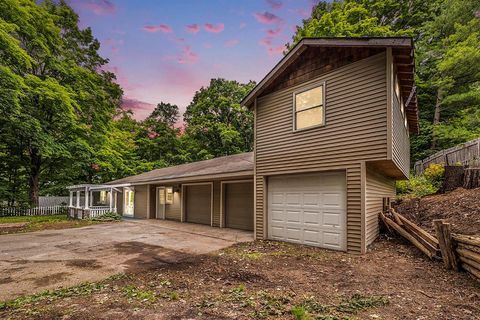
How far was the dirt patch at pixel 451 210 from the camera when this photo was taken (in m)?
6.21

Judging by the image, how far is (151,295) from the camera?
4.07 m

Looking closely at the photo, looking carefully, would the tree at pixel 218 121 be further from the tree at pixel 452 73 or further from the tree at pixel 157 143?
the tree at pixel 452 73

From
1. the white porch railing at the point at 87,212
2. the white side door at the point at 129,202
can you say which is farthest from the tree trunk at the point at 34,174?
the white side door at the point at 129,202

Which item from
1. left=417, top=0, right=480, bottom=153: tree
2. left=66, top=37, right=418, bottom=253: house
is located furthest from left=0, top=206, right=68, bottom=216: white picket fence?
left=417, top=0, right=480, bottom=153: tree

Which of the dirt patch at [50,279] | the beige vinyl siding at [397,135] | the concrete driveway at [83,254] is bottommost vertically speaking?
the concrete driveway at [83,254]

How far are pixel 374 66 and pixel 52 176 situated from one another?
25.8 m

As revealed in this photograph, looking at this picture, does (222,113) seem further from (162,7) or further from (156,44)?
(162,7)

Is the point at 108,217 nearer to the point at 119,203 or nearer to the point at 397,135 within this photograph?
the point at 119,203

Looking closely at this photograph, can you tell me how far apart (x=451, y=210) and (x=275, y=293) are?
21.0 feet

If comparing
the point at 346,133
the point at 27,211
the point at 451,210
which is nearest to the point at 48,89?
the point at 27,211

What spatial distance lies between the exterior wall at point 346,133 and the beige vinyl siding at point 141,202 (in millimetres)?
11669

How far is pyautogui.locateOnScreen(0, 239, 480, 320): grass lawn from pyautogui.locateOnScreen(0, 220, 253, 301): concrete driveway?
1.92 feet

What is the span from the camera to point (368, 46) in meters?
6.23

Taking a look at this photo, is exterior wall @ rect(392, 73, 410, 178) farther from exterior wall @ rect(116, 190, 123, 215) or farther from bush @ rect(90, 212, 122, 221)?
exterior wall @ rect(116, 190, 123, 215)
